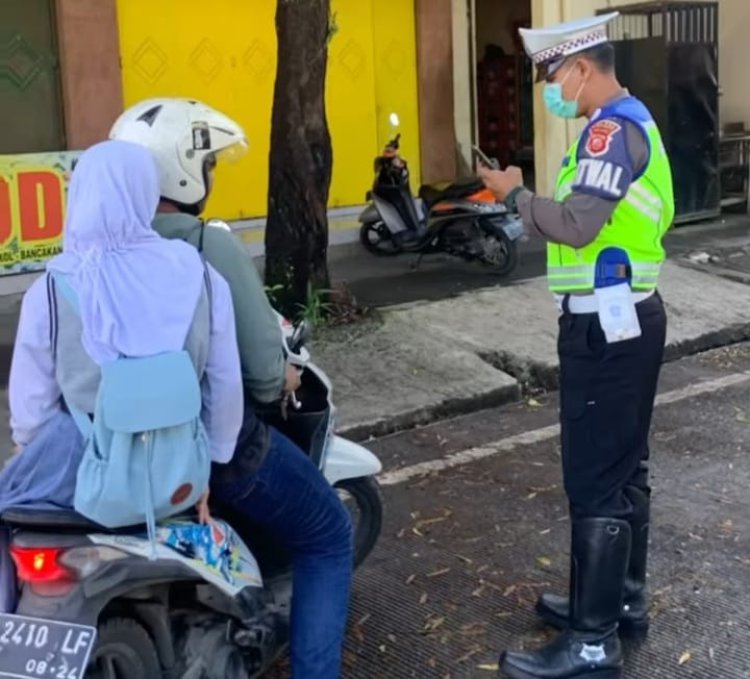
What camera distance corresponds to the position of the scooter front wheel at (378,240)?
10766mm

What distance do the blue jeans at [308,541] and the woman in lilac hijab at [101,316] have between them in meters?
0.35

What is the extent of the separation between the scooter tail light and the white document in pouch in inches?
65.8

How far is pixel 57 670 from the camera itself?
259cm

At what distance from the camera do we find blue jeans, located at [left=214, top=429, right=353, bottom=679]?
3.05 meters

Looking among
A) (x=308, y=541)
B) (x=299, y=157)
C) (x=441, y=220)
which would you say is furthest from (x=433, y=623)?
(x=441, y=220)

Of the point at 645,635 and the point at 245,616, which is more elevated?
the point at 245,616

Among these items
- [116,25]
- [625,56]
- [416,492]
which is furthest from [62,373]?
[625,56]

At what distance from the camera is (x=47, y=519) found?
2691 millimetres

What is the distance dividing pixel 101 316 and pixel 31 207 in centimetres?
734

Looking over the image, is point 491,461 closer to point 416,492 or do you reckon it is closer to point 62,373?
point 416,492

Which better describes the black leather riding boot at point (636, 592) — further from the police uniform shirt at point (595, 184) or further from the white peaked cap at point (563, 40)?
the white peaked cap at point (563, 40)

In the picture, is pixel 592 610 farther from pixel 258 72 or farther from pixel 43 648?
pixel 258 72

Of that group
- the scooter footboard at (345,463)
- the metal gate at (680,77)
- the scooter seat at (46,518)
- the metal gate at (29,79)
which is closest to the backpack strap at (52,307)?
the scooter seat at (46,518)

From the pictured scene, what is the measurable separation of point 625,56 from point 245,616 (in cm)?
999
